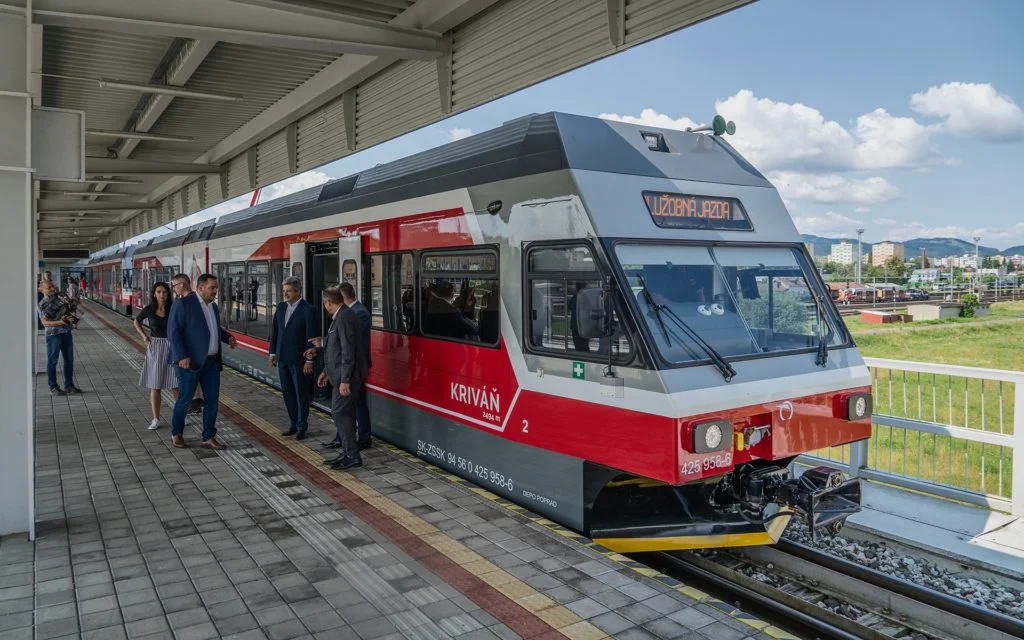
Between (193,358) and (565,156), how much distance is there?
4.66 metres

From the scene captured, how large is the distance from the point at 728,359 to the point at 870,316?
26678 millimetres

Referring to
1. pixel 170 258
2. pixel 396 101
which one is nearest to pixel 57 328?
pixel 396 101

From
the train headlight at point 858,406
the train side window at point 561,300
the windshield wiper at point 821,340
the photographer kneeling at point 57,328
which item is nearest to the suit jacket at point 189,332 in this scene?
the train side window at point 561,300

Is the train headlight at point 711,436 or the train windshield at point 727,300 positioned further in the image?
the train windshield at point 727,300

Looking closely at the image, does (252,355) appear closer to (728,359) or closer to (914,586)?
(728,359)

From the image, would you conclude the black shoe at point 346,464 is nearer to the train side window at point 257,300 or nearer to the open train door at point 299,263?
the open train door at point 299,263

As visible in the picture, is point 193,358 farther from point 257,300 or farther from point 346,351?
point 257,300

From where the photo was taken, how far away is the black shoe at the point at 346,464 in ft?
23.3

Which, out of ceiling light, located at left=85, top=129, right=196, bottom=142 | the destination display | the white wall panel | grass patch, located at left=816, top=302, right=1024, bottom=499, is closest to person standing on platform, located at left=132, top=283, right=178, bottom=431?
the white wall panel

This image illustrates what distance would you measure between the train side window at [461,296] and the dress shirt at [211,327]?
2.47m

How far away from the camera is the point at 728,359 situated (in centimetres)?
512

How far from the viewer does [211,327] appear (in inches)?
326

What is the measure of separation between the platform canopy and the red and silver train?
244 centimetres

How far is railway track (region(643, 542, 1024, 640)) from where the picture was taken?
4.59m
